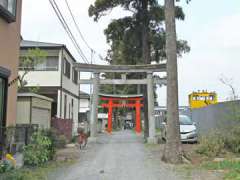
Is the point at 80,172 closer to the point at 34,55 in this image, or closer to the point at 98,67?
the point at 34,55

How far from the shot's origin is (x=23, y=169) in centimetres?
1023

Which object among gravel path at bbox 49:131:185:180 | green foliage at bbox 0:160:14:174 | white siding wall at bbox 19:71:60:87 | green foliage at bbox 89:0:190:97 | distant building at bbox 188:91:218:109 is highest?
green foliage at bbox 89:0:190:97

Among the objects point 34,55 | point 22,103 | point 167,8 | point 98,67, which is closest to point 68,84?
point 98,67

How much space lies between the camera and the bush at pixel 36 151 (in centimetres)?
1091

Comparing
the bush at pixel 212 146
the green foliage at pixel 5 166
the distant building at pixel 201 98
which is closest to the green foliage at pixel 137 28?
the distant building at pixel 201 98

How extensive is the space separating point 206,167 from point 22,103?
8370 mm

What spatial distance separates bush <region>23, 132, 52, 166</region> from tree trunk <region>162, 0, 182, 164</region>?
4247 mm

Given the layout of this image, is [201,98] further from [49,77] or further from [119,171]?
A: [119,171]

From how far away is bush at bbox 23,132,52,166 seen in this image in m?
10.9

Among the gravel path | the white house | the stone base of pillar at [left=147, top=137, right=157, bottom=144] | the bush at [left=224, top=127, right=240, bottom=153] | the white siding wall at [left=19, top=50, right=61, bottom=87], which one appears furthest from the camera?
the white siding wall at [left=19, top=50, right=61, bottom=87]

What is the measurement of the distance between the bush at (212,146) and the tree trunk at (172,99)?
1.81 meters

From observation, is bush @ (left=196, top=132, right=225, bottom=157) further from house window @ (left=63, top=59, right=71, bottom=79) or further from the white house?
house window @ (left=63, top=59, right=71, bottom=79)

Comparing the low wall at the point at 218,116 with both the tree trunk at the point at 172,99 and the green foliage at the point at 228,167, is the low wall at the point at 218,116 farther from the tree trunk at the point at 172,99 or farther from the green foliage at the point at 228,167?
the green foliage at the point at 228,167

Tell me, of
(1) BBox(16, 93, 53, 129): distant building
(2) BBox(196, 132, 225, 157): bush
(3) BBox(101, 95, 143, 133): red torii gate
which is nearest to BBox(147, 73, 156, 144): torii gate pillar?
(2) BBox(196, 132, 225, 157): bush
